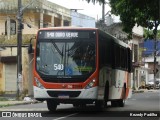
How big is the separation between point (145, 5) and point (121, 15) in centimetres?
1051

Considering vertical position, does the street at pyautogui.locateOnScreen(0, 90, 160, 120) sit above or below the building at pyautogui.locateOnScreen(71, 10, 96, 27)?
below

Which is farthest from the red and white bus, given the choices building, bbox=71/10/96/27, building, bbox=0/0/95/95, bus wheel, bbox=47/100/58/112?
building, bbox=71/10/96/27

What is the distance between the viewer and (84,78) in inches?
763

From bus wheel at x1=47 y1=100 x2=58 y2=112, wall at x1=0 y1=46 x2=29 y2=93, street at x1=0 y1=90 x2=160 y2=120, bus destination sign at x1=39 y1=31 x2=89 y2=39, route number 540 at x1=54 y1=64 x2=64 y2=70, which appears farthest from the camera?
wall at x1=0 y1=46 x2=29 y2=93

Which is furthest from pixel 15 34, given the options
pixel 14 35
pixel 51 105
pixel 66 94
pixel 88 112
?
pixel 66 94

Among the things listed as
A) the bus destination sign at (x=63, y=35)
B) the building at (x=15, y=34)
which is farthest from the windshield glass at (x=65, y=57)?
the building at (x=15, y=34)

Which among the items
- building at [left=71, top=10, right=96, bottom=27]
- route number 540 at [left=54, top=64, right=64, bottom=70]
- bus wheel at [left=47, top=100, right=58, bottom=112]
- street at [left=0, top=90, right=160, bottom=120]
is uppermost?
building at [left=71, top=10, right=96, bottom=27]

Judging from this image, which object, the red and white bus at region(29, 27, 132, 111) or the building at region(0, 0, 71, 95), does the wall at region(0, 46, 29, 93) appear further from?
the red and white bus at region(29, 27, 132, 111)

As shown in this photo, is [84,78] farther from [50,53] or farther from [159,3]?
[159,3]

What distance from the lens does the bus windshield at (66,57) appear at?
64.0ft

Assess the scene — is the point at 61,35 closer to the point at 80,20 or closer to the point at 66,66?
the point at 66,66

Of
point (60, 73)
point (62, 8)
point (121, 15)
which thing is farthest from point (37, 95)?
point (62, 8)

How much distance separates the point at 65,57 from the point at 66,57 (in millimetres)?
41

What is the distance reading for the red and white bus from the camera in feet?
63.4
